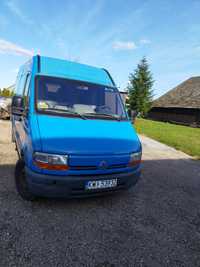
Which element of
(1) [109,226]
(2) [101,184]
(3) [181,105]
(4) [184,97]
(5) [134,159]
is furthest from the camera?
(4) [184,97]

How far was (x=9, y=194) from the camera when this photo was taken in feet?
12.0

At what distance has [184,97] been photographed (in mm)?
31188

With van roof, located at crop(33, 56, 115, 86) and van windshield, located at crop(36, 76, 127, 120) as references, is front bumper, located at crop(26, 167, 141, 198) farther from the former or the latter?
van roof, located at crop(33, 56, 115, 86)

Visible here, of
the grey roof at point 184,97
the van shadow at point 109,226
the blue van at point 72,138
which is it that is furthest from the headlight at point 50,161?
the grey roof at point 184,97

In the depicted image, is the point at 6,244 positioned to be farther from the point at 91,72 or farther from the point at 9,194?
the point at 91,72

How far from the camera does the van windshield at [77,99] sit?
365cm

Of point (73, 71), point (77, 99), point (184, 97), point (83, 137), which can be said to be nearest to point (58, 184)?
point (83, 137)

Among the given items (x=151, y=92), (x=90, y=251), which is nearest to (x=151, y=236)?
(x=90, y=251)

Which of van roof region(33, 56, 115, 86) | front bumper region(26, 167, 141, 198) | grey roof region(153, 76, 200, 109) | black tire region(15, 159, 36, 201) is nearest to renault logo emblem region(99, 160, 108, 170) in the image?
Answer: front bumper region(26, 167, 141, 198)

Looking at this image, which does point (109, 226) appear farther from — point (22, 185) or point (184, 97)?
point (184, 97)

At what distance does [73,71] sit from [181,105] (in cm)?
2808

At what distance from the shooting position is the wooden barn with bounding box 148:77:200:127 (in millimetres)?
28047

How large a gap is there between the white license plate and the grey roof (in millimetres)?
27629

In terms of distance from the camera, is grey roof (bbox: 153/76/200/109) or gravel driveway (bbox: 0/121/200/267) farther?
grey roof (bbox: 153/76/200/109)
